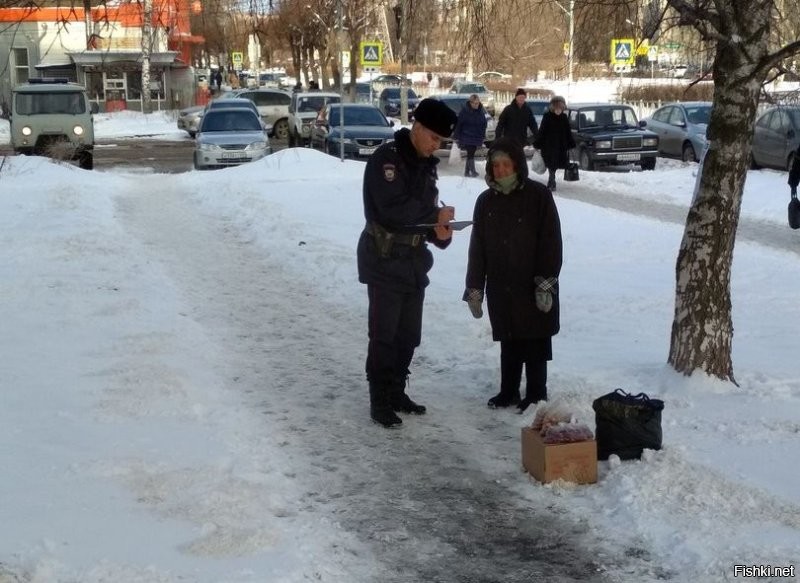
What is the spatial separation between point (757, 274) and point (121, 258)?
655 centimetres

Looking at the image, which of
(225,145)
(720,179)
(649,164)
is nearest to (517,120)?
(649,164)

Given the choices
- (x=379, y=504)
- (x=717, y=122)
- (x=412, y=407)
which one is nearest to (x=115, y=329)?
(x=412, y=407)

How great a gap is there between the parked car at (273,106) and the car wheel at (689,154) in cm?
1592

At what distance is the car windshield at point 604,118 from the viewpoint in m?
25.5

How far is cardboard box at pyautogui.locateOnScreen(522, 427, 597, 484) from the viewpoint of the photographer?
17.6ft

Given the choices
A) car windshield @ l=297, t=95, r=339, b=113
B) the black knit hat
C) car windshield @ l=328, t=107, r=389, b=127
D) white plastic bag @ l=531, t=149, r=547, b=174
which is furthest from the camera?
car windshield @ l=297, t=95, r=339, b=113

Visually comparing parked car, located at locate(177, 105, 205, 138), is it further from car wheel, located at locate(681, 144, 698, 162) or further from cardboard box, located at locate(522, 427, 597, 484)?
cardboard box, located at locate(522, 427, 597, 484)

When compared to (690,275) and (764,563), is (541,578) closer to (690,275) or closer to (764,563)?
(764,563)

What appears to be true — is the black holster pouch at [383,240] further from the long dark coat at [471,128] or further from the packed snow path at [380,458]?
the long dark coat at [471,128]

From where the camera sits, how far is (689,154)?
25953 mm

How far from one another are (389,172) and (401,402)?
4.65ft

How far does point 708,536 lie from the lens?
4.68 meters

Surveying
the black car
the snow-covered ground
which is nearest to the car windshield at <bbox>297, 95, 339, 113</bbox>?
the black car

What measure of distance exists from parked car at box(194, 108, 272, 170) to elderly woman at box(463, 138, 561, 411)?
17248mm
